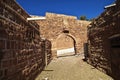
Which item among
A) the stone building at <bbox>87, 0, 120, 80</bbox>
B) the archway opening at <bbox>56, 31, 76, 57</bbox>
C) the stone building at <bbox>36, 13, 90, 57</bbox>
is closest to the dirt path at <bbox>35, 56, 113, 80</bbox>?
the stone building at <bbox>87, 0, 120, 80</bbox>

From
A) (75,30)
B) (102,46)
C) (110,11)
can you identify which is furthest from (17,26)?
(75,30)

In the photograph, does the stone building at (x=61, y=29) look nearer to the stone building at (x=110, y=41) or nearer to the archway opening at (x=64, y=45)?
the archway opening at (x=64, y=45)

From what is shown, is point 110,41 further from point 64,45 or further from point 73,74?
point 64,45

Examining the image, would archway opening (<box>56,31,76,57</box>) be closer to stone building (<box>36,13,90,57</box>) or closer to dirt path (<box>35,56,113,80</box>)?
stone building (<box>36,13,90,57</box>)

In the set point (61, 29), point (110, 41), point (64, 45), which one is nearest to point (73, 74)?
point (110, 41)

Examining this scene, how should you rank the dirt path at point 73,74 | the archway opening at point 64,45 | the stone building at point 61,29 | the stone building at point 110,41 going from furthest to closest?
the archway opening at point 64,45 < the stone building at point 61,29 < the dirt path at point 73,74 < the stone building at point 110,41

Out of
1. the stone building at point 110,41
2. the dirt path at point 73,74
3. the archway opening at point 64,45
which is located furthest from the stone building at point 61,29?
the stone building at point 110,41

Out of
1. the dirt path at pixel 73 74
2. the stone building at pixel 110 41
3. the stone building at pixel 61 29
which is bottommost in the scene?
the dirt path at pixel 73 74

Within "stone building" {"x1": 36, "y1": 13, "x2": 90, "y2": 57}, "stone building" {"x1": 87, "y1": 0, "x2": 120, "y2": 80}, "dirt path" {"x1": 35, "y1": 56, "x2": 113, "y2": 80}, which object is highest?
"stone building" {"x1": 36, "y1": 13, "x2": 90, "y2": 57}

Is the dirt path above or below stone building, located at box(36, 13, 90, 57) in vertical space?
below

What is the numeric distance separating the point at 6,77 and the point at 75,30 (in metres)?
14.5

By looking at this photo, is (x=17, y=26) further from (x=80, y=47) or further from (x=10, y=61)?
(x=80, y=47)

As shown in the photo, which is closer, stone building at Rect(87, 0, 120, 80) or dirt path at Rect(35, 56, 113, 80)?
stone building at Rect(87, 0, 120, 80)

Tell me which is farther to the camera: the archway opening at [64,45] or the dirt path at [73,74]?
the archway opening at [64,45]
